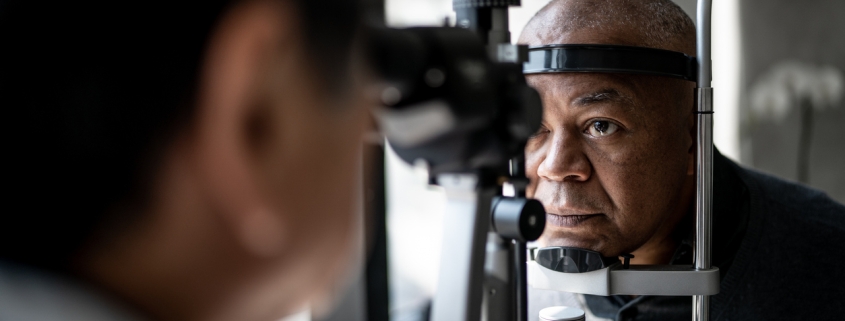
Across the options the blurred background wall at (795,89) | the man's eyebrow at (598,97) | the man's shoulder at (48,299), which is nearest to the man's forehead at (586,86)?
the man's eyebrow at (598,97)

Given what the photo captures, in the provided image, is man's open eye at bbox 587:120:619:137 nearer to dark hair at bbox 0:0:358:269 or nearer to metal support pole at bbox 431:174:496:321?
metal support pole at bbox 431:174:496:321

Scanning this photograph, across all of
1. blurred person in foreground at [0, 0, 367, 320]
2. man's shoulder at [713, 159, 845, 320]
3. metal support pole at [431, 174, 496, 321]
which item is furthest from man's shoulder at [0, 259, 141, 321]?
man's shoulder at [713, 159, 845, 320]

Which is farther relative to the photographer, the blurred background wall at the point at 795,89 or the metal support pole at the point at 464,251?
the blurred background wall at the point at 795,89

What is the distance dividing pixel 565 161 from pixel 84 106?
0.80m

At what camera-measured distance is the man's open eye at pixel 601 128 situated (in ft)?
3.46

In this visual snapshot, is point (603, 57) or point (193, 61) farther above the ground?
point (603, 57)

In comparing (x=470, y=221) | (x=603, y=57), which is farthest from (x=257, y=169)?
(x=603, y=57)

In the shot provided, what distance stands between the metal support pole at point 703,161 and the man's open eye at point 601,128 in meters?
0.16

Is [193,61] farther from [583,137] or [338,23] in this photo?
[583,137]

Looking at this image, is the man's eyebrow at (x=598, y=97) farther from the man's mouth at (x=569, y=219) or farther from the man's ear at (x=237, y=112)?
the man's ear at (x=237, y=112)

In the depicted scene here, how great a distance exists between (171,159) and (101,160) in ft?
0.10

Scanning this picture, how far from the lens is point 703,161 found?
922mm

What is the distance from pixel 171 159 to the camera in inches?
13.3

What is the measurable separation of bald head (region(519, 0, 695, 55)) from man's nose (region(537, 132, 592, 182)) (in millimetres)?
150
